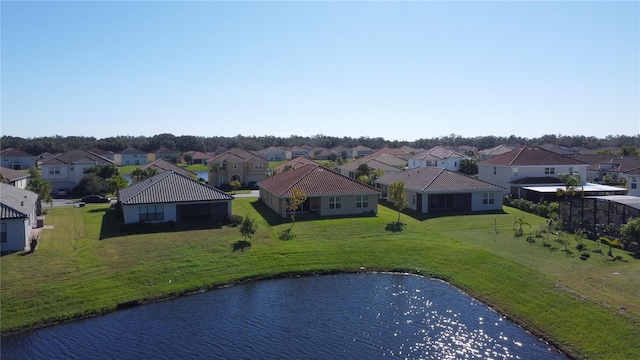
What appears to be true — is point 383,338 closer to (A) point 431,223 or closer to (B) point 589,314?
(B) point 589,314

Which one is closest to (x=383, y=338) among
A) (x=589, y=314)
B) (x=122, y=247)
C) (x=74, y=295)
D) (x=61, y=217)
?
(x=589, y=314)

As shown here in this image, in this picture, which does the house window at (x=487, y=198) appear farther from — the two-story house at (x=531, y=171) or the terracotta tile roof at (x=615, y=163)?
the terracotta tile roof at (x=615, y=163)

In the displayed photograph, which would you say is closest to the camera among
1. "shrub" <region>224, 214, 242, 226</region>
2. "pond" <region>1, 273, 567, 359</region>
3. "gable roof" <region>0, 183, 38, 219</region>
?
"pond" <region>1, 273, 567, 359</region>

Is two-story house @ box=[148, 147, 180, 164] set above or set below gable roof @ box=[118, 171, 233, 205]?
above

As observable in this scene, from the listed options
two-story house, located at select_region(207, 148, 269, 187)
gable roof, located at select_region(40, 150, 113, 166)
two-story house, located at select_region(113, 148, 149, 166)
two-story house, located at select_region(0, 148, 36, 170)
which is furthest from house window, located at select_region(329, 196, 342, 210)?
two-story house, located at select_region(113, 148, 149, 166)

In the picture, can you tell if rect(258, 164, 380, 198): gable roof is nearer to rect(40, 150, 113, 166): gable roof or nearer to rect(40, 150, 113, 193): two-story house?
rect(40, 150, 113, 193): two-story house

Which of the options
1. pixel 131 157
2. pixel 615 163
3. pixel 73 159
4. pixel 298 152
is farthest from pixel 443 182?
pixel 298 152

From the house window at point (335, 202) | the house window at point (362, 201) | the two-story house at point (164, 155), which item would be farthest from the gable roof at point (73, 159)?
the two-story house at point (164, 155)
